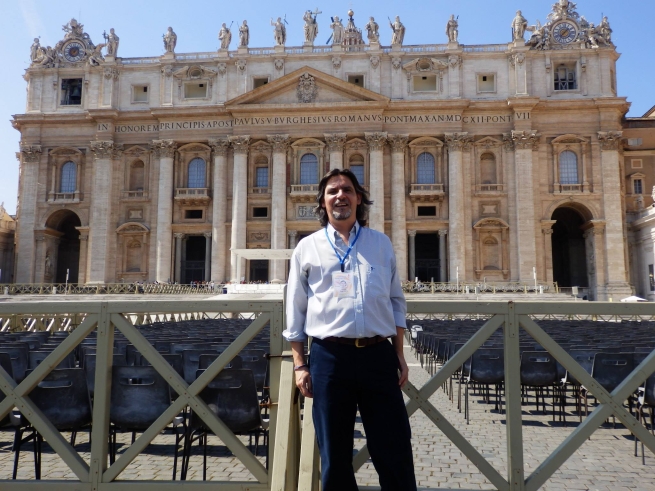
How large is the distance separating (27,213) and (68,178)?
460 cm

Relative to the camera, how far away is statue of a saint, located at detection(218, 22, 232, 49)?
4925cm

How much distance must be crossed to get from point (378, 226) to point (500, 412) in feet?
118

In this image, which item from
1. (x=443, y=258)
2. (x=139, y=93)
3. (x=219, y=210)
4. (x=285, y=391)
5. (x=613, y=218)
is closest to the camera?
(x=285, y=391)

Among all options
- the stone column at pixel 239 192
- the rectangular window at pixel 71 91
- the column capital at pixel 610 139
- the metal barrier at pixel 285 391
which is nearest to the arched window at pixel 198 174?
the stone column at pixel 239 192

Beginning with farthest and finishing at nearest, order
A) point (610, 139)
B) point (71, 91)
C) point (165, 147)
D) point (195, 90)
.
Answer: point (71, 91) → point (195, 90) → point (165, 147) → point (610, 139)

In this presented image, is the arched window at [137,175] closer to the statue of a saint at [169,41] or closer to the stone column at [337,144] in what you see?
the statue of a saint at [169,41]

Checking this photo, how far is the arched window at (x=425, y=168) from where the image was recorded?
47.0 metres

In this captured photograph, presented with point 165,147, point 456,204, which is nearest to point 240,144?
point 165,147

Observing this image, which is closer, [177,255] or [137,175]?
[177,255]


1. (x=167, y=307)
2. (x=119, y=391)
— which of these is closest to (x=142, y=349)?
(x=167, y=307)

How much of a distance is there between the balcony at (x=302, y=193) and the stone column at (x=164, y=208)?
1069 centimetres

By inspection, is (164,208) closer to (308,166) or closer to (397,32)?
(308,166)

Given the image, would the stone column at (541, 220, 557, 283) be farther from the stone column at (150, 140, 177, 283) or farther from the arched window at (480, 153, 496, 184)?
the stone column at (150, 140, 177, 283)

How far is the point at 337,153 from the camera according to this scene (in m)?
46.1
